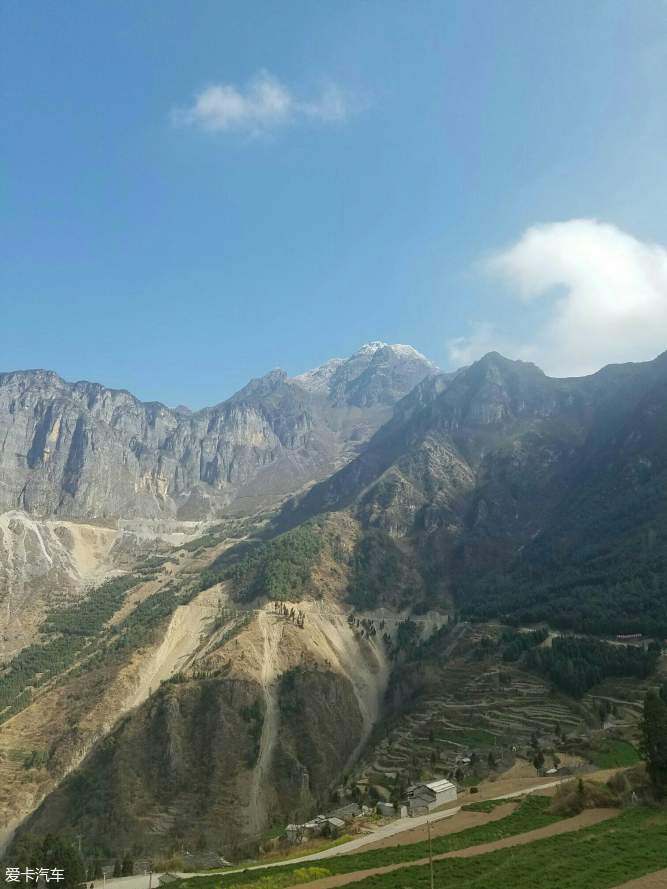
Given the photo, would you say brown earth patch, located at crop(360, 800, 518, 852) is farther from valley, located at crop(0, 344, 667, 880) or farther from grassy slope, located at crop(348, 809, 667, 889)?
valley, located at crop(0, 344, 667, 880)

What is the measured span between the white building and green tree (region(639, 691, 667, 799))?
831 inches

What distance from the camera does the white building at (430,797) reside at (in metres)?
54.6

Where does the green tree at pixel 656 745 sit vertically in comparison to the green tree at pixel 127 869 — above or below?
above

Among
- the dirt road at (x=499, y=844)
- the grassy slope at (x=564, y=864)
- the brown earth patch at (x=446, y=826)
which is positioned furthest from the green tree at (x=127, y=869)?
the grassy slope at (x=564, y=864)

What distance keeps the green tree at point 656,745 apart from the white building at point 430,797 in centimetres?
2112

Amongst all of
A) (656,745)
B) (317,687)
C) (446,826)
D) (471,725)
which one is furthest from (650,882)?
(317,687)

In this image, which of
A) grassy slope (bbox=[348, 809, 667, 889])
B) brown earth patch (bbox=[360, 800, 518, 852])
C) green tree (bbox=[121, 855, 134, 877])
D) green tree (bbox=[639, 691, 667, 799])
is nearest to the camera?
grassy slope (bbox=[348, 809, 667, 889])

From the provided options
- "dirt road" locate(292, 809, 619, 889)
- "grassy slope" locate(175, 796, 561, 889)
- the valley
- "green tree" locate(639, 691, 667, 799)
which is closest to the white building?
the valley

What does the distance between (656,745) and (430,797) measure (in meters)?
24.2

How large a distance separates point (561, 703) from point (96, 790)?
75764mm

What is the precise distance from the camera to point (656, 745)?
4066 centimetres

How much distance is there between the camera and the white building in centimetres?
5456

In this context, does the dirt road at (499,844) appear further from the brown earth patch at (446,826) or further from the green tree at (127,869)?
the green tree at (127,869)

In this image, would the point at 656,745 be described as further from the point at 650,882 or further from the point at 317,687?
the point at 317,687
